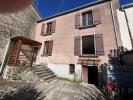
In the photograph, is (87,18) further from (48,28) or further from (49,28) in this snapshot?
(48,28)

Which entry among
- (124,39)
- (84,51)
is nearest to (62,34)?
(84,51)

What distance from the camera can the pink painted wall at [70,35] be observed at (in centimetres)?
897

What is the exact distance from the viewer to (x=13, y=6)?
0.82 meters

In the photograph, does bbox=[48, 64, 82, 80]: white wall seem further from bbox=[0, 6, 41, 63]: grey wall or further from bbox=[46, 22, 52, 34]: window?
bbox=[0, 6, 41, 63]: grey wall

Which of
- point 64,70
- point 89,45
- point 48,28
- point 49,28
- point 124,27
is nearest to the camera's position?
point 124,27

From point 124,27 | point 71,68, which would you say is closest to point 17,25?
point 71,68

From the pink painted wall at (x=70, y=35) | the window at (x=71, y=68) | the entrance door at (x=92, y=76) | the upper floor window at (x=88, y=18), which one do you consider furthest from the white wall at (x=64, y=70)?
the upper floor window at (x=88, y=18)

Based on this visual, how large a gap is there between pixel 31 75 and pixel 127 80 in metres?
6.41

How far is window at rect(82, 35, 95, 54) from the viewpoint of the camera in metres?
9.79

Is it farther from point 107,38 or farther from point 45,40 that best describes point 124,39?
point 45,40

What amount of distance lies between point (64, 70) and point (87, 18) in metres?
5.16

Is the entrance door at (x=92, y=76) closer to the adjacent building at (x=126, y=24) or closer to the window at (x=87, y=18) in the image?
the adjacent building at (x=126, y=24)

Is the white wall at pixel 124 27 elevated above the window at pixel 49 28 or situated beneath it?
situated beneath

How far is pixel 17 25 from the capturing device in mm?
11961
